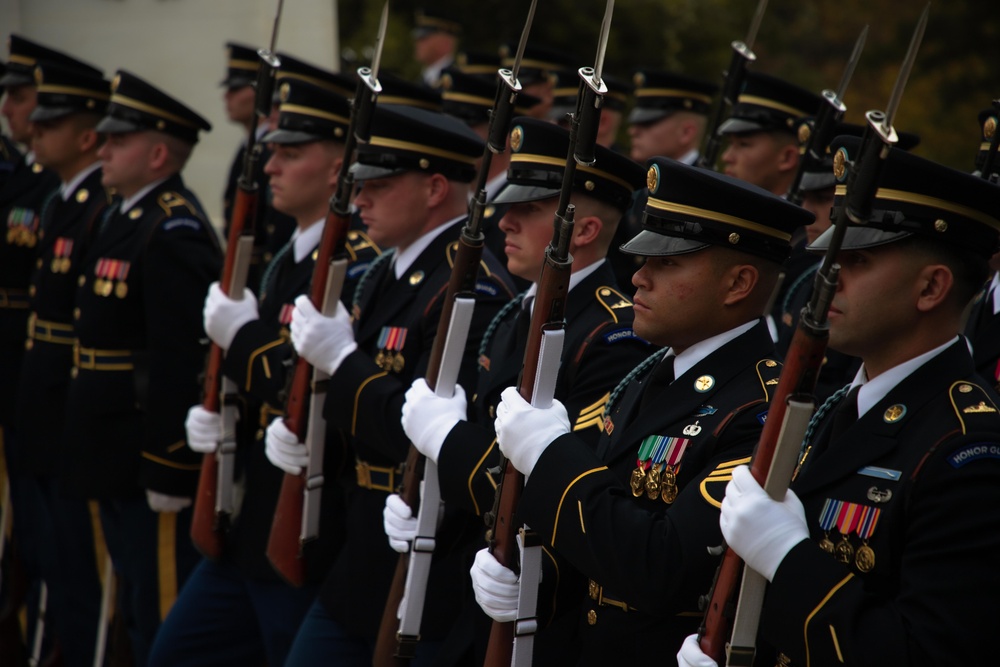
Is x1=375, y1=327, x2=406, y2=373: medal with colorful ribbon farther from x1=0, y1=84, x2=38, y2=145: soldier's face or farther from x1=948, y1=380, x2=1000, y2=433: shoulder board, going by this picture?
x1=0, y1=84, x2=38, y2=145: soldier's face

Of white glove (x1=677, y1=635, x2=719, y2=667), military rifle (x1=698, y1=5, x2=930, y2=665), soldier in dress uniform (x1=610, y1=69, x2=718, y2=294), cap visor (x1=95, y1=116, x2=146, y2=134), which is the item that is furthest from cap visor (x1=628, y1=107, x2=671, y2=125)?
white glove (x1=677, y1=635, x2=719, y2=667)

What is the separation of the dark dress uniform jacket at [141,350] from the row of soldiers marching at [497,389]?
0.05 feet

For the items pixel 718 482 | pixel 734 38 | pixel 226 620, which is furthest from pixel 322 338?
pixel 734 38

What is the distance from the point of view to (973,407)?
2736 millimetres

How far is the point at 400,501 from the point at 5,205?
4829mm

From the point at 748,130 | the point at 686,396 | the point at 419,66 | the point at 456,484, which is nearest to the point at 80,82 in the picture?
the point at 748,130

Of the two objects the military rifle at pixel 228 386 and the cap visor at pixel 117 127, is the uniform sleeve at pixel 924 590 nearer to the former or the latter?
the military rifle at pixel 228 386

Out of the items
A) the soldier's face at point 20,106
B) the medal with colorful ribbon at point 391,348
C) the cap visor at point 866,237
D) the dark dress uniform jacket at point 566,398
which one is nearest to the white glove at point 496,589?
the dark dress uniform jacket at point 566,398

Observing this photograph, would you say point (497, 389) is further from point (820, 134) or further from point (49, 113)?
point (49, 113)

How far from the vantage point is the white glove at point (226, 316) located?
17.9ft

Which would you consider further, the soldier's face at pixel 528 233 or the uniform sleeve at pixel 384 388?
the uniform sleeve at pixel 384 388

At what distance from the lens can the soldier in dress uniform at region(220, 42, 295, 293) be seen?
827 centimetres

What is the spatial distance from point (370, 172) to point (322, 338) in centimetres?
70

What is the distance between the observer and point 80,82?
7.28 m
